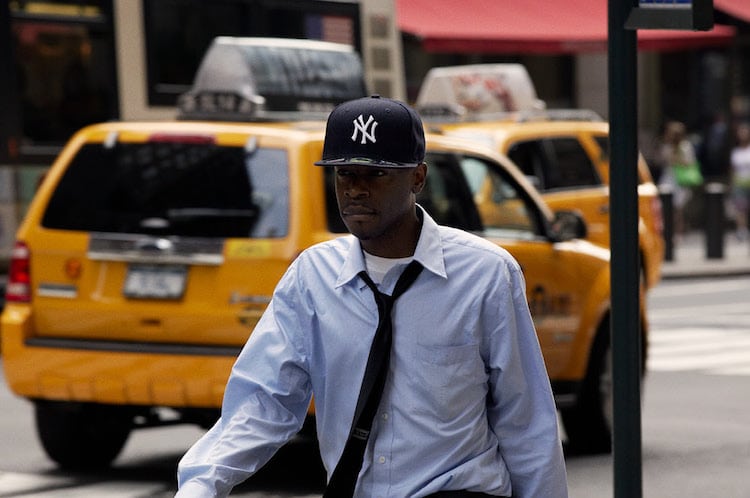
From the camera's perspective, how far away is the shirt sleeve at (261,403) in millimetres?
3393

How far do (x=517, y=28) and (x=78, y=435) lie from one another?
18483 mm

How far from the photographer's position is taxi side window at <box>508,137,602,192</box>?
1384 cm

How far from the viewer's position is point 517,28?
26250 mm

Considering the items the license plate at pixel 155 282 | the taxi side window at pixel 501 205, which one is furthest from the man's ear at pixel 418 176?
the taxi side window at pixel 501 205

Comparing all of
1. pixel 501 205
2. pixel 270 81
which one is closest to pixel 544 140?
pixel 270 81

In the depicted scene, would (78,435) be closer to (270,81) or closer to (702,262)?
(270,81)

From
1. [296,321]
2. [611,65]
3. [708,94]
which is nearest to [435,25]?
[708,94]

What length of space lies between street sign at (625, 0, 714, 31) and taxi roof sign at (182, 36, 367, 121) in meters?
3.91

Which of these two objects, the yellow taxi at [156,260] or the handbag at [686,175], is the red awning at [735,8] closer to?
the handbag at [686,175]

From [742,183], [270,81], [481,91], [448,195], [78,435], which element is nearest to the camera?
[78,435]

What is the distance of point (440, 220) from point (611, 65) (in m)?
3.68

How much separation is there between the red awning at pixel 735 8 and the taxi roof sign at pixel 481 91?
523 inches

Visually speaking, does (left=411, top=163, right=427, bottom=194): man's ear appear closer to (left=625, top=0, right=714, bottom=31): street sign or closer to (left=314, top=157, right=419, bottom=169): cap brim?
(left=314, top=157, right=419, bottom=169): cap brim

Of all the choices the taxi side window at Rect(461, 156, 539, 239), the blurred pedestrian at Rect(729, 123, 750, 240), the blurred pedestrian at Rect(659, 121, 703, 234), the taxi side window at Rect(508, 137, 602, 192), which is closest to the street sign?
the taxi side window at Rect(461, 156, 539, 239)
